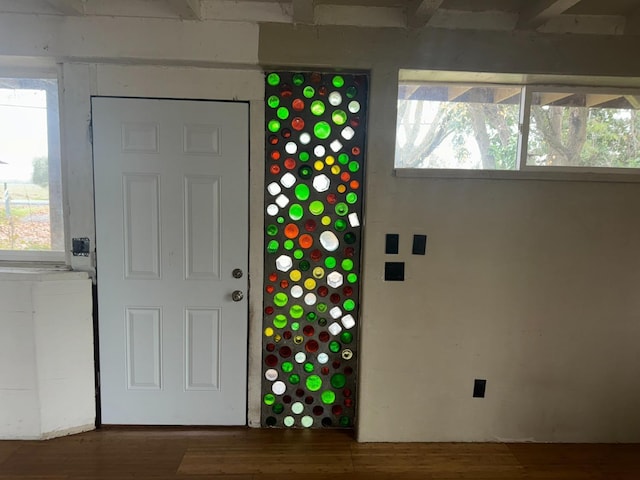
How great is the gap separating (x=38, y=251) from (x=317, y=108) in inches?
70.7

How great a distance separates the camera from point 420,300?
2.11 m

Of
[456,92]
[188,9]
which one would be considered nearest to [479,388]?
[456,92]

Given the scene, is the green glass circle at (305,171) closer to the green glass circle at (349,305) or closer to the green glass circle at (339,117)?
the green glass circle at (339,117)

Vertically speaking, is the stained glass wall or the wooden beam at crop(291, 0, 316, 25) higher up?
the wooden beam at crop(291, 0, 316, 25)

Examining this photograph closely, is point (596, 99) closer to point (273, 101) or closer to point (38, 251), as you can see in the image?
point (273, 101)

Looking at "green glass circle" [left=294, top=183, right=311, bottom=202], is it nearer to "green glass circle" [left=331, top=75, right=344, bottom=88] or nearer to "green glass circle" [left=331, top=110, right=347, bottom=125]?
"green glass circle" [left=331, top=110, right=347, bottom=125]

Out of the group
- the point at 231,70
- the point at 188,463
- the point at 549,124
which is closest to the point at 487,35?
the point at 549,124

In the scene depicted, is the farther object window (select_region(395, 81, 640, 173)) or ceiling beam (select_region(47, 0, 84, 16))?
window (select_region(395, 81, 640, 173))

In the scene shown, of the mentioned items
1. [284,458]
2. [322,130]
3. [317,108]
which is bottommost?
[284,458]

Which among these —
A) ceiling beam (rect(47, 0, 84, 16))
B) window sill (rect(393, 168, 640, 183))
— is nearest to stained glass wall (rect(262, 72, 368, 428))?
window sill (rect(393, 168, 640, 183))

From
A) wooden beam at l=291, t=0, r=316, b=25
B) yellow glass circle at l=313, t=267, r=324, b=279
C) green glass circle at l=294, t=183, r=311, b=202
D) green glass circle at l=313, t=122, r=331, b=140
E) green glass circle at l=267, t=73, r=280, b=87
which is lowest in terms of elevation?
yellow glass circle at l=313, t=267, r=324, b=279

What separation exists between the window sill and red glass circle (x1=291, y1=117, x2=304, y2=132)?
1.85 feet

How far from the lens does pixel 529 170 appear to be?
2105 millimetres

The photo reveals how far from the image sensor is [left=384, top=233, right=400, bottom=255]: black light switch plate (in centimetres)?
207
